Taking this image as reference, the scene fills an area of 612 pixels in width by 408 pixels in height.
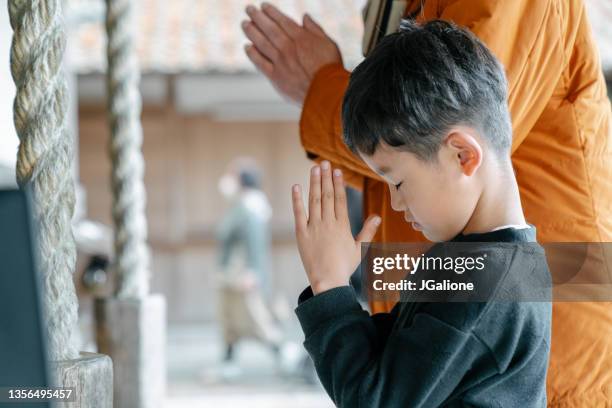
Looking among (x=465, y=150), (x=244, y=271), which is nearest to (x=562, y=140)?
(x=465, y=150)

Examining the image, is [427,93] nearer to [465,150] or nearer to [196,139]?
[465,150]

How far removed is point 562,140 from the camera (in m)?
1.22

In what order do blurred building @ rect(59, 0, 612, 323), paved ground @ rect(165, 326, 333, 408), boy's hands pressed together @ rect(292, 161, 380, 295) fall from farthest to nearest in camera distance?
1. blurred building @ rect(59, 0, 612, 323)
2. paved ground @ rect(165, 326, 333, 408)
3. boy's hands pressed together @ rect(292, 161, 380, 295)

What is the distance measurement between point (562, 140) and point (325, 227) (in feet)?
1.19

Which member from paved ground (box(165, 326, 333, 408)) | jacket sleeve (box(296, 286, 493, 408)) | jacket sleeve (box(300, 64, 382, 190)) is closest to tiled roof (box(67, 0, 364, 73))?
paved ground (box(165, 326, 333, 408))

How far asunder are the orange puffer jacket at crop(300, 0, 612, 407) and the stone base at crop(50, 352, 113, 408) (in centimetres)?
55

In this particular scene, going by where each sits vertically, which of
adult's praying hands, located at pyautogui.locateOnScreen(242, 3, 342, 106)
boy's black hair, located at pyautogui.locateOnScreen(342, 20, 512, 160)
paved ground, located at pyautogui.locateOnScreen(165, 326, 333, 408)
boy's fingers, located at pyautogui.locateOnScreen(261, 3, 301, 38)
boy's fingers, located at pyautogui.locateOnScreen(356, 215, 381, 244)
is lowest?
paved ground, located at pyautogui.locateOnScreen(165, 326, 333, 408)

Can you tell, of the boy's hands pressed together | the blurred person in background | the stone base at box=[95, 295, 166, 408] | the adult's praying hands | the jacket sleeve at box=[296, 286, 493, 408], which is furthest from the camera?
the blurred person in background

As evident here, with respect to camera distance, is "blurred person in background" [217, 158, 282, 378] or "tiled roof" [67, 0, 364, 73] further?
"tiled roof" [67, 0, 364, 73]

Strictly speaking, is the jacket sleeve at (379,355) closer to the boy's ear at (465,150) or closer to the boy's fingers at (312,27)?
the boy's ear at (465,150)

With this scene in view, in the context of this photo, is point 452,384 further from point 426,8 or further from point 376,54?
point 426,8

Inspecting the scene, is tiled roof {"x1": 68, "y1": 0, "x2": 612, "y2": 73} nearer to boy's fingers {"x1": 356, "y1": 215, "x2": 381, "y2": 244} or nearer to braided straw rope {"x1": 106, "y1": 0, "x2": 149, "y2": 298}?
braided straw rope {"x1": 106, "y1": 0, "x2": 149, "y2": 298}

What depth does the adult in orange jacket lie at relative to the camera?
1173mm

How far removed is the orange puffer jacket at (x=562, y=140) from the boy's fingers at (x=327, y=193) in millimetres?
268
